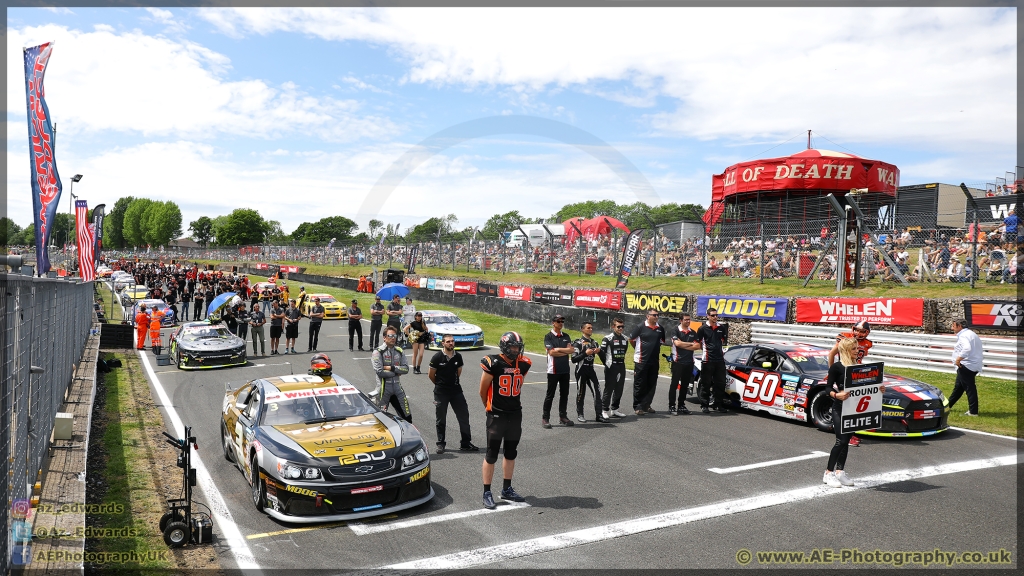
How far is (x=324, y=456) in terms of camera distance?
6785 mm

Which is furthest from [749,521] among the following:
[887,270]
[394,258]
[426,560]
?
[394,258]

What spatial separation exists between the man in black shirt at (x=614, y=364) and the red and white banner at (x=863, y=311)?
8.15m

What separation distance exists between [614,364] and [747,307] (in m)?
9.16

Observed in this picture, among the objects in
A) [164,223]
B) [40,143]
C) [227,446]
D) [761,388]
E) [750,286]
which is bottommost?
[227,446]

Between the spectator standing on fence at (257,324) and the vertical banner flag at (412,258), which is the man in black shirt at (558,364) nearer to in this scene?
the spectator standing on fence at (257,324)

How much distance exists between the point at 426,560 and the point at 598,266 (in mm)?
23385

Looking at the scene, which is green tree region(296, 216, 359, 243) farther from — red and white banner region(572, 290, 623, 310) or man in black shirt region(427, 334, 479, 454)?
man in black shirt region(427, 334, 479, 454)

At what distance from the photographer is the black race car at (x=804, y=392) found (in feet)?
31.6

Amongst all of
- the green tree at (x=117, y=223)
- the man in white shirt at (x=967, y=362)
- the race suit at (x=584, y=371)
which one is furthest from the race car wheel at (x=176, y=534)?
the green tree at (x=117, y=223)

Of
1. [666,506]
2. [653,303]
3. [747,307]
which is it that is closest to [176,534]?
[666,506]

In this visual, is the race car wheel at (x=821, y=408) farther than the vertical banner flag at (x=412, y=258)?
No

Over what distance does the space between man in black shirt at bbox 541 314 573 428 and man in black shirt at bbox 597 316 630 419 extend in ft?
2.39

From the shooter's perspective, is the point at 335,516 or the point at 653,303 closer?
the point at 335,516

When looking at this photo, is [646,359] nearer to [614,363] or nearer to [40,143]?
[614,363]
